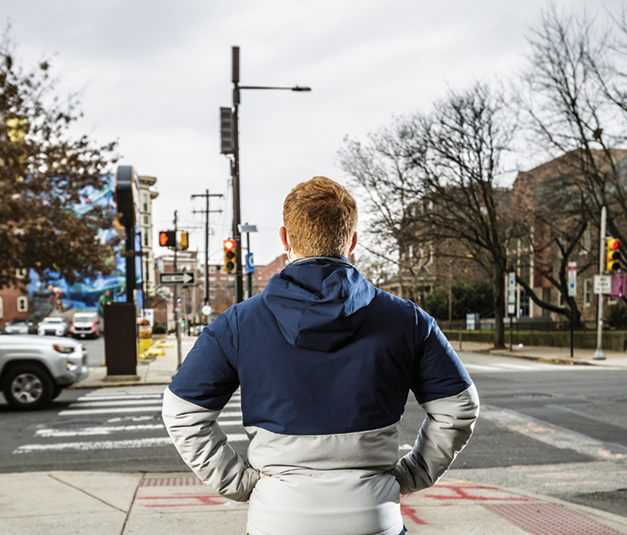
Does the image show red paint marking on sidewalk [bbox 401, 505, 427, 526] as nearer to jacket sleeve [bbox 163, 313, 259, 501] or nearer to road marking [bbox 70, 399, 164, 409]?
jacket sleeve [bbox 163, 313, 259, 501]

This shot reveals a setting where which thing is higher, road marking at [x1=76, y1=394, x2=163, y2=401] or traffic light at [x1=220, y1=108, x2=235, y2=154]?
traffic light at [x1=220, y1=108, x2=235, y2=154]

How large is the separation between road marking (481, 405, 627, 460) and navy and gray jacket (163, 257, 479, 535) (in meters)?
6.55

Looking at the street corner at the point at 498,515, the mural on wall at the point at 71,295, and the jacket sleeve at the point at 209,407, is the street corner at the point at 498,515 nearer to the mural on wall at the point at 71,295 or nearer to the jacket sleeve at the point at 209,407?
the jacket sleeve at the point at 209,407

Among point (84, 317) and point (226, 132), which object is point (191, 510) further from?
point (84, 317)

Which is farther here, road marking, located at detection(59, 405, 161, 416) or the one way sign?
the one way sign

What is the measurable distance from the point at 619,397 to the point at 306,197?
12056mm

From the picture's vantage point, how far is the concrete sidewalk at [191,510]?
493 centimetres

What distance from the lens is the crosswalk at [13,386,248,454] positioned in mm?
8536

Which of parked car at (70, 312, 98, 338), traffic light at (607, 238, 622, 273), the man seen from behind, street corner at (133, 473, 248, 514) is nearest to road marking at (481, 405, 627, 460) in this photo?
street corner at (133, 473, 248, 514)

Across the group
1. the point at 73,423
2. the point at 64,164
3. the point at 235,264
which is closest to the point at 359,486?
the point at 73,423

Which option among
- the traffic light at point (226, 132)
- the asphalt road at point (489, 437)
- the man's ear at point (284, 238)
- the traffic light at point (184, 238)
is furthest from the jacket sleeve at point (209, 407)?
the traffic light at point (184, 238)

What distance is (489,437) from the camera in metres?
8.86

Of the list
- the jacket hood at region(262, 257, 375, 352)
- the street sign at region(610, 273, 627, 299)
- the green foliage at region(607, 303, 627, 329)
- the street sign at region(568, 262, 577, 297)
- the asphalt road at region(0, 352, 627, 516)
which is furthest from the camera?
the green foliage at region(607, 303, 627, 329)

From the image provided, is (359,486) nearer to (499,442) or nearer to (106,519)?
(106,519)
